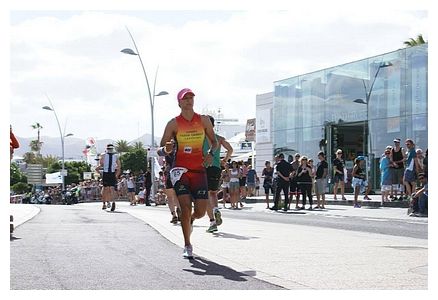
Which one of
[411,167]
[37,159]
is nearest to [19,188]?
[37,159]

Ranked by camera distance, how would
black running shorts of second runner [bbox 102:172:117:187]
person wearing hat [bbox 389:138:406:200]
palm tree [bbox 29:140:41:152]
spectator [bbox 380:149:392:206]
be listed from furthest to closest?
palm tree [bbox 29:140:41:152] < spectator [bbox 380:149:392:206] < person wearing hat [bbox 389:138:406:200] < black running shorts of second runner [bbox 102:172:117:187]

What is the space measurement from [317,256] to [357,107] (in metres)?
23.8

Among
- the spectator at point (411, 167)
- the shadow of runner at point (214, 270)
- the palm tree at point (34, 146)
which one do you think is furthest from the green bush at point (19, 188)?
the shadow of runner at point (214, 270)

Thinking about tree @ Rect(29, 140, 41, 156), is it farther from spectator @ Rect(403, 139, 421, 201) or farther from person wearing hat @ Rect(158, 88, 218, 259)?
person wearing hat @ Rect(158, 88, 218, 259)

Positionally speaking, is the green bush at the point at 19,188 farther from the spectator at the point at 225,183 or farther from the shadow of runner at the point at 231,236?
the shadow of runner at the point at 231,236

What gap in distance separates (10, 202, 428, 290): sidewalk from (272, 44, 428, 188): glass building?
1613 centimetres

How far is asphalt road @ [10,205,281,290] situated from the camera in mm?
5719

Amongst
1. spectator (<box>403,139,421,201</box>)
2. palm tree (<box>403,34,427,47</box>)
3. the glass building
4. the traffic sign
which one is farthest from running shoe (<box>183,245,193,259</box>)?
the traffic sign

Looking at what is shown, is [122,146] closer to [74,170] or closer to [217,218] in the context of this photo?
[74,170]

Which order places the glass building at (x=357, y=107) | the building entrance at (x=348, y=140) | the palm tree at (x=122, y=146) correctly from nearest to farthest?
the glass building at (x=357, y=107) → the building entrance at (x=348, y=140) → the palm tree at (x=122, y=146)

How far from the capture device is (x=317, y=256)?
25.4 ft

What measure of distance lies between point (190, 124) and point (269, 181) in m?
16.2

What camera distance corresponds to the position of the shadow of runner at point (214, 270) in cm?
620
